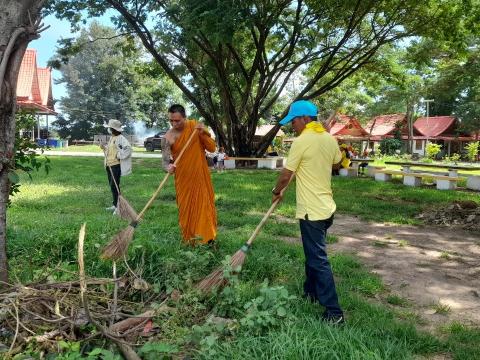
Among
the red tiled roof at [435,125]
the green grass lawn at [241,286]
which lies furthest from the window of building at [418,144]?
the green grass lawn at [241,286]

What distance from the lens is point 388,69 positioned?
66.1ft

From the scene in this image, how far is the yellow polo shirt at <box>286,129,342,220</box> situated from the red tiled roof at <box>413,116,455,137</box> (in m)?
47.3

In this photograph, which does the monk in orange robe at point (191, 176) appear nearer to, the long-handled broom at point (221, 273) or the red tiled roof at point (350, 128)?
the long-handled broom at point (221, 273)

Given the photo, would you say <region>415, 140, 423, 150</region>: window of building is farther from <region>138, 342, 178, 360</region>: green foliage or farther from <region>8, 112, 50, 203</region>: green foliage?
<region>138, 342, 178, 360</region>: green foliage

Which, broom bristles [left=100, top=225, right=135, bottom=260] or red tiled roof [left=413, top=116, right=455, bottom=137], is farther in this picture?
red tiled roof [left=413, top=116, right=455, bottom=137]

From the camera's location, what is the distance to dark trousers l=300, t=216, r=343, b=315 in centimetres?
374

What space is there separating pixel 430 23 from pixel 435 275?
42.5 ft

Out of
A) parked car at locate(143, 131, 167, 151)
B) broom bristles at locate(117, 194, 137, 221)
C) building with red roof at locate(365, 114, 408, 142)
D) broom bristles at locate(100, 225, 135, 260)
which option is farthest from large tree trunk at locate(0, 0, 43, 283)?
building with red roof at locate(365, 114, 408, 142)

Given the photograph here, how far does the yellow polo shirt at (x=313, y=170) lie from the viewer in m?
3.83

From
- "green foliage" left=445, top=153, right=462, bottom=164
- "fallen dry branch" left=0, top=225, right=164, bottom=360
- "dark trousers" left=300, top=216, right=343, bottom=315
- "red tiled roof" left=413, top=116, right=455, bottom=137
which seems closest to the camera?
"fallen dry branch" left=0, top=225, right=164, bottom=360

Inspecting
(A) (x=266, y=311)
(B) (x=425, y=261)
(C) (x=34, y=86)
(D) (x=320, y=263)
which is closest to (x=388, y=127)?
(C) (x=34, y=86)

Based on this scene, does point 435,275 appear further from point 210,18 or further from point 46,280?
point 210,18

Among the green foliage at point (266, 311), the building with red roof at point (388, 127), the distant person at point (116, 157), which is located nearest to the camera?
the green foliage at point (266, 311)

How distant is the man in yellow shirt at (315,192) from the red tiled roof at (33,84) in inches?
951
